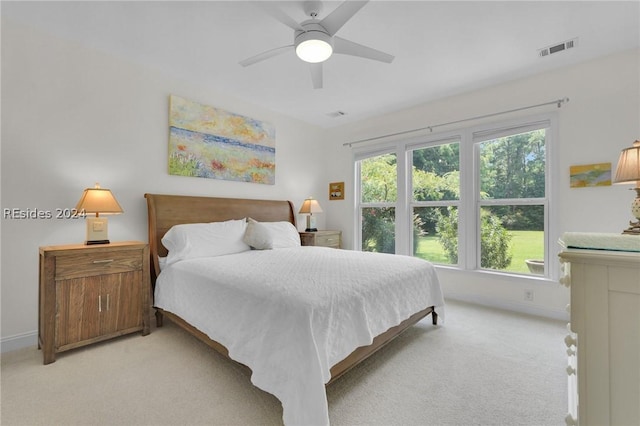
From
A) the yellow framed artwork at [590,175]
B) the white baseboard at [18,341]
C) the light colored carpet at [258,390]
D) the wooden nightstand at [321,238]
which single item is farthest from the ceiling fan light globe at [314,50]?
the white baseboard at [18,341]

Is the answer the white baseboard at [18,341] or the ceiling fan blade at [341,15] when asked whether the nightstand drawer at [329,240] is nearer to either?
the ceiling fan blade at [341,15]

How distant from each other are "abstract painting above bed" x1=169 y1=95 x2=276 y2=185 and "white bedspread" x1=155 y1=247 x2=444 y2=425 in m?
1.38

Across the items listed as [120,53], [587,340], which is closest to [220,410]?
[587,340]

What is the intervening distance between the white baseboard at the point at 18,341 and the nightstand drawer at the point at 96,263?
0.76 meters

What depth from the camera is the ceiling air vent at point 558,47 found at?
2.53 meters

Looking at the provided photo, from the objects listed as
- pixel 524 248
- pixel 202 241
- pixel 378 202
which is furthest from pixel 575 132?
pixel 202 241

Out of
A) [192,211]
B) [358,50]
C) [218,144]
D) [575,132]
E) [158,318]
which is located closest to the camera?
[358,50]

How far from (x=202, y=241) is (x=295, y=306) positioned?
1.73m

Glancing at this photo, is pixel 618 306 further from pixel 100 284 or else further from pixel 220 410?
pixel 100 284

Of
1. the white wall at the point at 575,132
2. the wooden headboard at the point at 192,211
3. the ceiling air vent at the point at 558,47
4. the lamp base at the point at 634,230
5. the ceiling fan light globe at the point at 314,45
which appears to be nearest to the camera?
the lamp base at the point at 634,230

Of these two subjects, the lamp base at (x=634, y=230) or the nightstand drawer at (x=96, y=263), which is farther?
the nightstand drawer at (x=96, y=263)

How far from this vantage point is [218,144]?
360 cm

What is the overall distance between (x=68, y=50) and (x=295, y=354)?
3288 mm

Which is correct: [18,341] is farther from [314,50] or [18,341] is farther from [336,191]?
[336,191]
